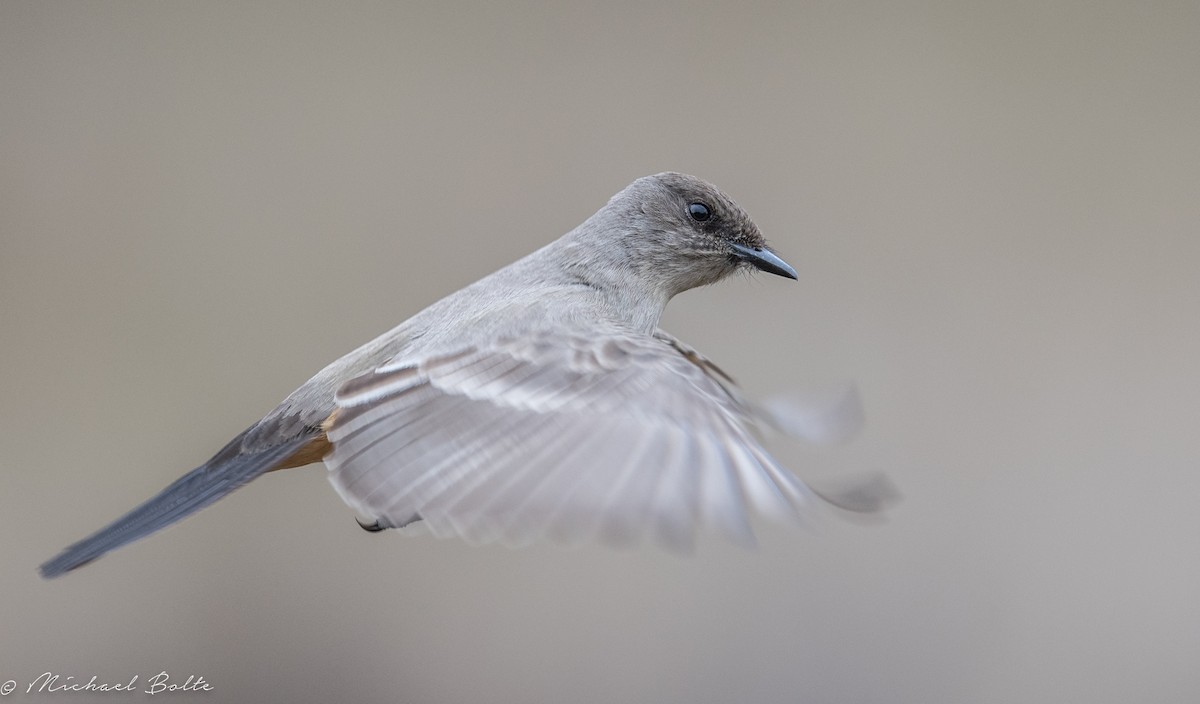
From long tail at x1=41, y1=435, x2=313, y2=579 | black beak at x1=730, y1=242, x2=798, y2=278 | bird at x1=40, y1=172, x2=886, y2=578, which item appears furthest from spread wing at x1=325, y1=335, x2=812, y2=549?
black beak at x1=730, y1=242, x2=798, y2=278

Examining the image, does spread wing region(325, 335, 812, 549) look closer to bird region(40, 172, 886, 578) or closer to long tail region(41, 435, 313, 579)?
bird region(40, 172, 886, 578)

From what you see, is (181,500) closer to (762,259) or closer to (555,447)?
(555,447)

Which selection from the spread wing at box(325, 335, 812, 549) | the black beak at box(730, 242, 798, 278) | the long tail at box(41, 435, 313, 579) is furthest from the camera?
the black beak at box(730, 242, 798, 278)

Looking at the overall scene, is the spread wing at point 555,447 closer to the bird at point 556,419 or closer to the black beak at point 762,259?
the bird at point 556,419

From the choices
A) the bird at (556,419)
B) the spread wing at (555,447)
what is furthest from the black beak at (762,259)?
the spread wing at (555,447)

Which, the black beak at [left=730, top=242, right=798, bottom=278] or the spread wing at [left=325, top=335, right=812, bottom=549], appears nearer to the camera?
the spread wing at [left=325, top=335, right=812, bottom=549]

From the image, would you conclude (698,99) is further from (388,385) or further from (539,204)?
(388,385)

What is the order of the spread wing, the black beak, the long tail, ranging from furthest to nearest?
the black beak
the long tail
the spread wing

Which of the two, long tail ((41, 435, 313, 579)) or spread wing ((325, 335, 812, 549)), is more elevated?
long tail ((41, 435, 313, 579))
